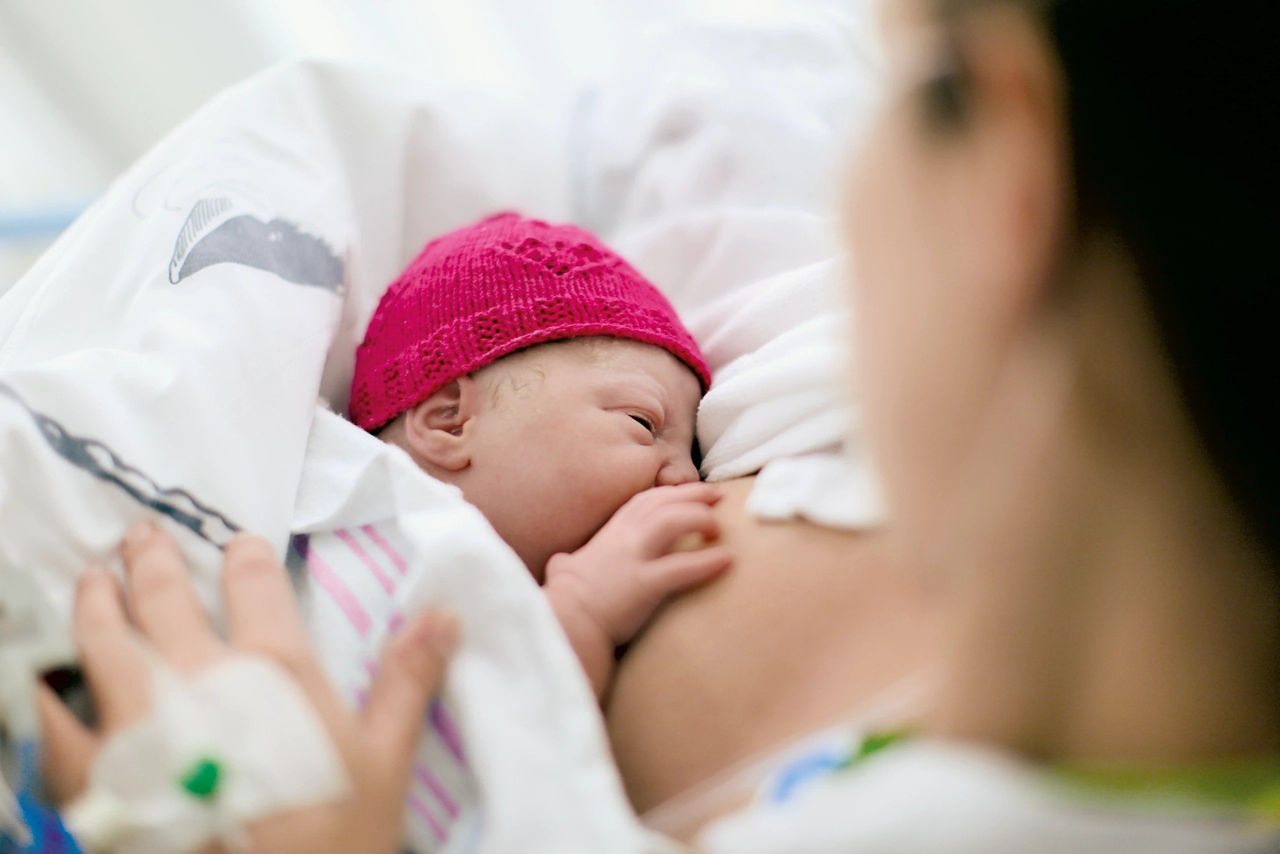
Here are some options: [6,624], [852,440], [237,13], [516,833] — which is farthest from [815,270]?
[237,13]

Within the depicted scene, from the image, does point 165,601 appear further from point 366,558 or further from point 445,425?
point 445,425

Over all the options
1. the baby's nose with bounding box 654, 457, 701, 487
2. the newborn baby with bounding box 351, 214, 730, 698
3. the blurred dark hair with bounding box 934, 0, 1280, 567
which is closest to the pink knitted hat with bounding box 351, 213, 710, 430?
the newborn baby with bounding box 351, 214, 730, 698

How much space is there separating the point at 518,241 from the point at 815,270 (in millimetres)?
288

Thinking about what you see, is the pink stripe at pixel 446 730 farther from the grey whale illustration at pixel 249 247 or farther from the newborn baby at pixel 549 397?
the grey whale illustration at pixel 249 247

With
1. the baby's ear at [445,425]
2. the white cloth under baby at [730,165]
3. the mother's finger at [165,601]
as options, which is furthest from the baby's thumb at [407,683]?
the white cloth under baby at [730,165]

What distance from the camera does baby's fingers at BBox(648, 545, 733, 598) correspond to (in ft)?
2.34

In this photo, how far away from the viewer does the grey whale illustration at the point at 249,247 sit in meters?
0.85

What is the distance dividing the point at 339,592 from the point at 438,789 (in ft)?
0.54

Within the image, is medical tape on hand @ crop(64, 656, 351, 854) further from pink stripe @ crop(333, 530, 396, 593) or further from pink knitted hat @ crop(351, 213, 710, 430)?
pink knitted hat @ crop(351, 213, 710, 430)

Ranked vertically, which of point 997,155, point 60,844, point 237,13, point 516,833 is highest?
point 237,13

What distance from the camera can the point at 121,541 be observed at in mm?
681

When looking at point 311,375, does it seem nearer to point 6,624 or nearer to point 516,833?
point 6,624

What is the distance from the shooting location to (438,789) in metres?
0.64

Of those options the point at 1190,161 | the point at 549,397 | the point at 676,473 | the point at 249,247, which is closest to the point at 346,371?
the point at 249,247
